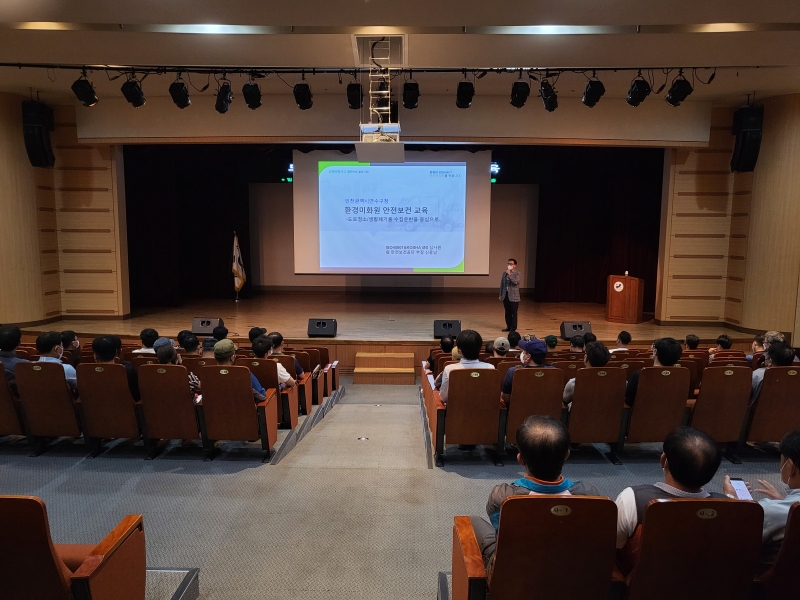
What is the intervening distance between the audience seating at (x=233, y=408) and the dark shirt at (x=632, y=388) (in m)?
2.71

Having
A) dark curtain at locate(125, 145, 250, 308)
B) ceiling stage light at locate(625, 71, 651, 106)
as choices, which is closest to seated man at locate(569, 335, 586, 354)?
ceiling stage light at locate(625, 71, 651, 106)

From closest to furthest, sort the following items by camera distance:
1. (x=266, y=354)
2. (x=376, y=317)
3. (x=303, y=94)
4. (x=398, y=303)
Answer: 1. (x=266, y=354)
2. (x=303, y=94)
3. (x=376, y=317)
4. (x=398, y=303)

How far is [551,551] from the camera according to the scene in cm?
179

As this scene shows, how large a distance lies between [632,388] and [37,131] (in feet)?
31.0

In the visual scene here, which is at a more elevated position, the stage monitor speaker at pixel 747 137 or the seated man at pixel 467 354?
the stage monitor speaker at pixel 747 137

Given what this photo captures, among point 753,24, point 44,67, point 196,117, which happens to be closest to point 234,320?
point 196,117

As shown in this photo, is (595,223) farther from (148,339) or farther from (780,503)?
(780,503)

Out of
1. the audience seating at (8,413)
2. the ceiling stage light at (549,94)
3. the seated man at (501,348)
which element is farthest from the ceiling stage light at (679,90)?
the audience seating at (8,413)

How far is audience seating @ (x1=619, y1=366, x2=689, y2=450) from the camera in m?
4.06

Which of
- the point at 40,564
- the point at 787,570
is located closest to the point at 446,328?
the point at 787,570

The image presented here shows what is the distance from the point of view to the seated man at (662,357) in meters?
4.12

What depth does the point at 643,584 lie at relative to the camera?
186 cm

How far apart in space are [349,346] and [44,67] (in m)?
5.52

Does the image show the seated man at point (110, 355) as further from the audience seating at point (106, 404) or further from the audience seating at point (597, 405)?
the audience seating at point (597, 405)
